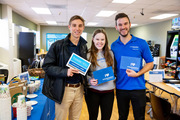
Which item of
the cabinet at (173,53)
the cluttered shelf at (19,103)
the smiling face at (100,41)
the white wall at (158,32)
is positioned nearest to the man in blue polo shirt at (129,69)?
the smiling face at (100,41)

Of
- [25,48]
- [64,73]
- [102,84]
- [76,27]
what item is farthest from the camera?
[25,48]

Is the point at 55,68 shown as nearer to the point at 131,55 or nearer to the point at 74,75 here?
the point at 74,75

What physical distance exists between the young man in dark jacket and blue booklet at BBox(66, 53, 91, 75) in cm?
5

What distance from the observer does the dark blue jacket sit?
1.63 meters

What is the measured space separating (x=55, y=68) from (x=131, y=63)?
0.89 metres

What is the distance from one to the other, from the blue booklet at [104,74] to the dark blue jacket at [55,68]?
0.36 metres

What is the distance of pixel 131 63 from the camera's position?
1.79 m

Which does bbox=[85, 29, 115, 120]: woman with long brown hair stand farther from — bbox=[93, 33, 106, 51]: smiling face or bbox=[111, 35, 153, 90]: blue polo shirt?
bbox=[111, 35, 153, 90]: blue polo shirt

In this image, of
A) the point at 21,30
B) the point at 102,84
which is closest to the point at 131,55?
the point at 102,84

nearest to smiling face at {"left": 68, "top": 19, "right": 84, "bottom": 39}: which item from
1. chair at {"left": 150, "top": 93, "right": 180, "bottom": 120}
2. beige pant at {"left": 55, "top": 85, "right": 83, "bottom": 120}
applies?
beige pant at {"left": 55, "top": 85, "right": 83, "bottom": 120}

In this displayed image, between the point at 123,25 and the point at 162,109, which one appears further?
the point at 162,109

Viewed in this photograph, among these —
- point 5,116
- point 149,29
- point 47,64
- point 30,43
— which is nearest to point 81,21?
point 47,64

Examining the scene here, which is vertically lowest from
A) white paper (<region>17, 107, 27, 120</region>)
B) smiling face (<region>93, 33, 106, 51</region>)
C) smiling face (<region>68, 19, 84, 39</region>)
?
white paper (<region>17, 107, 27, 120</region>)

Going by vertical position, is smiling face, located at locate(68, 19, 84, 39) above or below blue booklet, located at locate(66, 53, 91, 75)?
above
